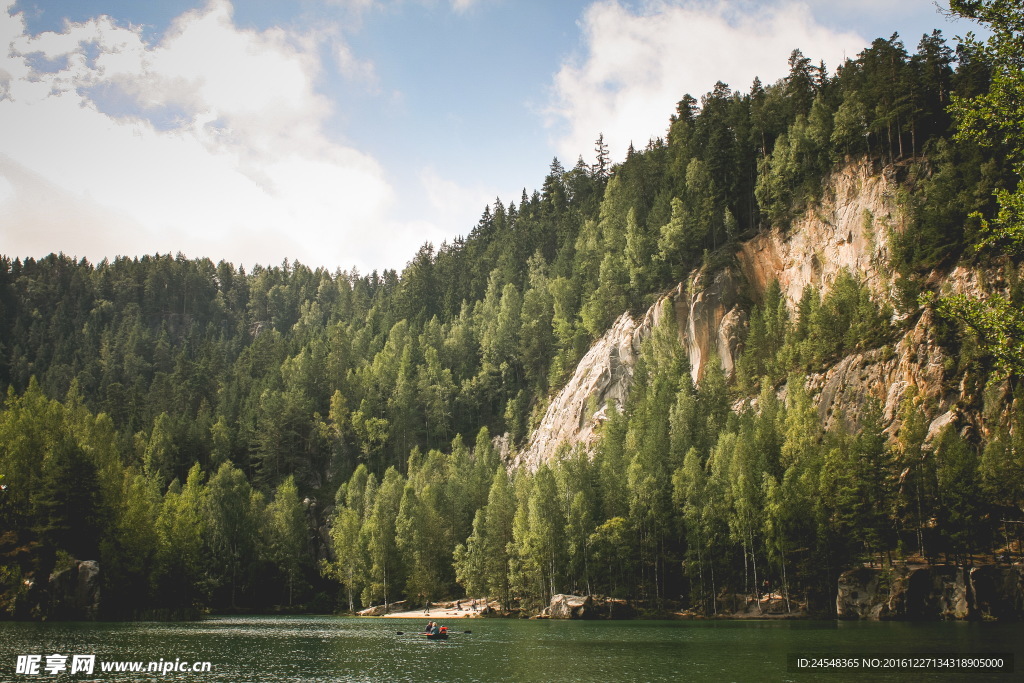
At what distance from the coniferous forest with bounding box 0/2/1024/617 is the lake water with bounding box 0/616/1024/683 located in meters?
13.1

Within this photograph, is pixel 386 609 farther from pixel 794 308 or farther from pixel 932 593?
pixel 794 308

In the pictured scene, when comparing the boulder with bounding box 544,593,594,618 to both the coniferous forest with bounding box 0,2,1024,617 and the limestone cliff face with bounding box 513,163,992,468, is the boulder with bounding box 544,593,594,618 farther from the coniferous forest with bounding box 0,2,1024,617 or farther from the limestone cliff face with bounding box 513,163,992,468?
the limestone cliff face with bounding box 513,163,992,468

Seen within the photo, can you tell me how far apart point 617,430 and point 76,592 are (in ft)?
200

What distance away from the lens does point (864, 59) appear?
350 feet

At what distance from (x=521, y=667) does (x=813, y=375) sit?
5986 centimetres

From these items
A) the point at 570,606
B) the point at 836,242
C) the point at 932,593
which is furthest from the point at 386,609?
the point at 836,242

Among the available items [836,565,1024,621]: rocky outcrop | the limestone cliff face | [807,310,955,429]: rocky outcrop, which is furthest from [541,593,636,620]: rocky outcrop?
the limestone cliff face

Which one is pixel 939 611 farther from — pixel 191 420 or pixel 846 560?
pixel 191 420

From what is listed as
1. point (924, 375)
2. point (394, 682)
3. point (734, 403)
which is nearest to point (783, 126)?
point (734, 403)

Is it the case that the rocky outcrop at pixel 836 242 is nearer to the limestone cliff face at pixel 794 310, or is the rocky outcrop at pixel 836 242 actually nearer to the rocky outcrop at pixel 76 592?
the limestone cliff face at pixel 794 310

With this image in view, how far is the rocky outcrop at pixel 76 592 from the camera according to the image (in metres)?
65.4

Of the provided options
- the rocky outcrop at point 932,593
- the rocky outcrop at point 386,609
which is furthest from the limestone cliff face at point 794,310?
the rocky outcrop at point 386,609

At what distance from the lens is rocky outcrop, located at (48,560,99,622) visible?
65375 millimetres

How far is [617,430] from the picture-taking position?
9575 centimetres
